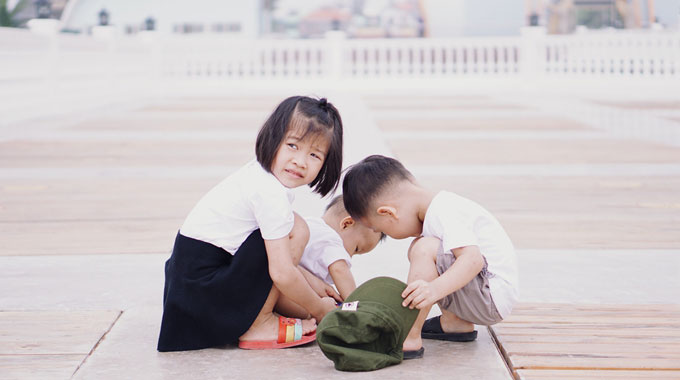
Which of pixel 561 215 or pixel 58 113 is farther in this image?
pixel 58 113

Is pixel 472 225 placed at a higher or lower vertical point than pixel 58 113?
higher

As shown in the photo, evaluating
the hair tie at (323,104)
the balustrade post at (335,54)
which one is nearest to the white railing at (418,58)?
the balustrade post at (335,54)

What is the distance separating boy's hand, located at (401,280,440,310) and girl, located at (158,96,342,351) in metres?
0.35

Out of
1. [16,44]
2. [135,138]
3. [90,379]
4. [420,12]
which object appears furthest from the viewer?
[420,12]

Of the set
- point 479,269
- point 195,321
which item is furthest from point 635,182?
point 195,321

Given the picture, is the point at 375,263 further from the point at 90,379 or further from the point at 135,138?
the point at 135,138

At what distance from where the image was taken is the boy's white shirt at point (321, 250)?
2791mm

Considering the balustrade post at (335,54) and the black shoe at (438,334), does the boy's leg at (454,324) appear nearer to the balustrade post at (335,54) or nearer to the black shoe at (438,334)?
the black shoe at (438,334)

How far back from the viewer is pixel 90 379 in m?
2.26

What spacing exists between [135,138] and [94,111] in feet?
15.6

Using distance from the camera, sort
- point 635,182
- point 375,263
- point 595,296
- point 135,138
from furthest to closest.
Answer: point 135,138
point 635,182
point 375,263
point 595,296

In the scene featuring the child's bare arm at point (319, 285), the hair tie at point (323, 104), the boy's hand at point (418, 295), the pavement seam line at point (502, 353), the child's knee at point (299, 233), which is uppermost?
the hair tie at point (323, 104)

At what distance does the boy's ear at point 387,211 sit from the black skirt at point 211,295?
1.17ft

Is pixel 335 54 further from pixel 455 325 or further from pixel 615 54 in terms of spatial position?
pixel 455 325
